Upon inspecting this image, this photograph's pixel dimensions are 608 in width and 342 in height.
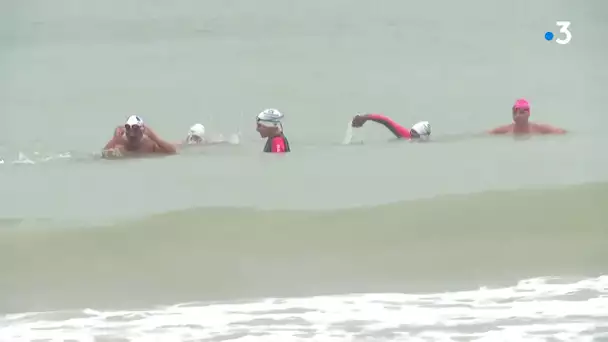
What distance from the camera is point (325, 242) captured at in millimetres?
2369

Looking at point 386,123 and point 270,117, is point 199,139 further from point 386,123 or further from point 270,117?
point 386,123

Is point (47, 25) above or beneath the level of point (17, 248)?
above

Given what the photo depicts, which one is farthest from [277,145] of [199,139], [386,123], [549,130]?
[549,130]

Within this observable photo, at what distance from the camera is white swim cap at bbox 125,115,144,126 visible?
2.77 meters

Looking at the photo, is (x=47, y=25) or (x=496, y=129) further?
(x=496, y=129)

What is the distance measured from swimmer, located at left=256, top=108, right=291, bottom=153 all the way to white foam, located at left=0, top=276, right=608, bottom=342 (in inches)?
35.5

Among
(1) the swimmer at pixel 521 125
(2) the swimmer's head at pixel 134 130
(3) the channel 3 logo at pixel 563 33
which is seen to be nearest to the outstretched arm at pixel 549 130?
(1) the swimmer at pixel 521 125

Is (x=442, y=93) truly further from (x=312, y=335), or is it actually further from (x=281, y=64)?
(x=312, y=335)

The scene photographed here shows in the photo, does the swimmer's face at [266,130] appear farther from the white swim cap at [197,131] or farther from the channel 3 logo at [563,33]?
the channel 3 logo at [563,33]

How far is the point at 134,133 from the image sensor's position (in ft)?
9.08

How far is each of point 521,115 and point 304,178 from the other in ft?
3.54

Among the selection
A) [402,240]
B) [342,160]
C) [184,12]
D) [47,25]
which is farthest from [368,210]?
[47,25]

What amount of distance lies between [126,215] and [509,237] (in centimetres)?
132

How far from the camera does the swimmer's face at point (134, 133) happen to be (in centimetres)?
277
